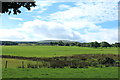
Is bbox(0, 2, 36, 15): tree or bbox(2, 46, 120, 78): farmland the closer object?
bbox(0, 2, 36, 15): tree

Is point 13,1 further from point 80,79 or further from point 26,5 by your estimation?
point 80,79

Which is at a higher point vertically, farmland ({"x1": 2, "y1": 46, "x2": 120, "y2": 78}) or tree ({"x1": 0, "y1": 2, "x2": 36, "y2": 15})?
tree ({"x1": 0, "y1": 2, "x2": 36, "y2": 15})

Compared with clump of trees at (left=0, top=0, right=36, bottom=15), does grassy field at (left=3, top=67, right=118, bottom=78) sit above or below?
below

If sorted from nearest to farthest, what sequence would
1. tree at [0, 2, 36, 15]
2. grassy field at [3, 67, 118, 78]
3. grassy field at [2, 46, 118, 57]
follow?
tree at [0, 2, 36, 15], grassy field at [3, 67, 118, 78], grassy field at [2, 46, 118, 57]

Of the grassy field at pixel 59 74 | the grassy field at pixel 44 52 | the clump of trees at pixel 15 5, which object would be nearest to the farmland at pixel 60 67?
the grassy field at pixel 59 74

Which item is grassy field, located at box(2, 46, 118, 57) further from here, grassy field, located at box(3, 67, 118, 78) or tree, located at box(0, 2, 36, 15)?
tree, located at box(0, 2, 36, 15)

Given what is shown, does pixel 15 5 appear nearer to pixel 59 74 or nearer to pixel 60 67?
pixel 59 74

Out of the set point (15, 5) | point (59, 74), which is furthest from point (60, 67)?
point (15, 5)

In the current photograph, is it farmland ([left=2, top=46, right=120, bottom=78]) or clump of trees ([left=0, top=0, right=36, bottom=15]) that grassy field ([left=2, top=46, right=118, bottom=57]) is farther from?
clump of trees ([left=0, top=0, right=36, bottom=15])

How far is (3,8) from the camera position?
14234 mm

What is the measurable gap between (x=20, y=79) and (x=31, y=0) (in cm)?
1050

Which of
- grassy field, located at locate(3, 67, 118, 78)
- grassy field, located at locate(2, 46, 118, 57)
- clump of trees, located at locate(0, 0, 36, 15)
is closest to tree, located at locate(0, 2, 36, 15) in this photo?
clump of trees, located at locate(0, 0, 36, 15)

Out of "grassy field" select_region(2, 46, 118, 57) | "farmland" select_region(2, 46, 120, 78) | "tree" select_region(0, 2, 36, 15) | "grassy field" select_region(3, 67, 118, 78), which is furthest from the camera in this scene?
"grassy field" select_region(2, 46, 118, 57)

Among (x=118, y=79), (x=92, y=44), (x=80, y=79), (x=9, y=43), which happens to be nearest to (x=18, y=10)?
(x=80, y=79)
